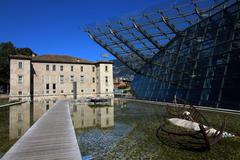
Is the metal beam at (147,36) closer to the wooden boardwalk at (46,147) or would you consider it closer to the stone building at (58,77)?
the stone building at (58,77)

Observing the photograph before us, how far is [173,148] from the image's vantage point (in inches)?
372

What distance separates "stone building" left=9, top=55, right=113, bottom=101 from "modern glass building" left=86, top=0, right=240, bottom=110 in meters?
9.60

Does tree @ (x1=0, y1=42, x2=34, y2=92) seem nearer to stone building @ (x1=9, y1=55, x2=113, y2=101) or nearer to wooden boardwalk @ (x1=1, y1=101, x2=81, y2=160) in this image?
stone building @ (x1=9, y1=55, x2=113, y2=101)

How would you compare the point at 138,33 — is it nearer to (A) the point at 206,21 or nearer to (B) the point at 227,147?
(A) the point at 206,21

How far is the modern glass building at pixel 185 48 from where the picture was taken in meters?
25.1

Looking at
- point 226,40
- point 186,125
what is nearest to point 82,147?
point 186,125

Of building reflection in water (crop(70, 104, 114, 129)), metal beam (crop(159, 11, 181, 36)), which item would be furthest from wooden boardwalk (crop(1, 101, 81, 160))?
metal beam (crop(159, 11, 181, 36))

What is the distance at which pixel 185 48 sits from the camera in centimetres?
3538

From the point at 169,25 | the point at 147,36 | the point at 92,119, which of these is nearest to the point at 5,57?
the point at 147,36

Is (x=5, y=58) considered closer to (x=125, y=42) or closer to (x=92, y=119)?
(x=125, y=42)

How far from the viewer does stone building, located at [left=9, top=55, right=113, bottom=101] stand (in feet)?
147

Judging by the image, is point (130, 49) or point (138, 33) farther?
point (130, 49)

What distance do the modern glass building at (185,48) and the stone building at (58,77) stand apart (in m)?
9.60

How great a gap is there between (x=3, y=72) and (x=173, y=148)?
5938 cm
